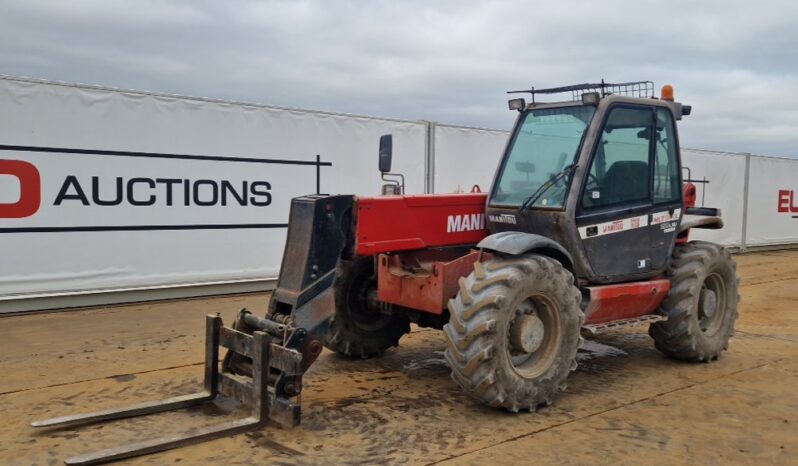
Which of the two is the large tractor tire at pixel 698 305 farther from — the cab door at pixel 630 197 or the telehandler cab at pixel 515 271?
the cab door at pixel 630 197

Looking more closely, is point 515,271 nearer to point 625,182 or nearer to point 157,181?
point 625,182

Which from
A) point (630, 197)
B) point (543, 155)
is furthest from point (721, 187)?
point (543, 155)

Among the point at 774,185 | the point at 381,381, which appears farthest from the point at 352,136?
the point at 774,185

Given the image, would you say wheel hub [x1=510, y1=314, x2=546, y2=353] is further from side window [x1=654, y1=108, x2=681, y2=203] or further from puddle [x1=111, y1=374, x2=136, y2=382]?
puddle [x1=111, y1=374, x2=136, y2=382]

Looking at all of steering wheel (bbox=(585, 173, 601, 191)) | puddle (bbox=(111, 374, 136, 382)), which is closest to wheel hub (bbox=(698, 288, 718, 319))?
steering wheel (bbox=(585, 173, 601, 191))

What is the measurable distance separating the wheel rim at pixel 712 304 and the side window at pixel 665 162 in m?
0.96

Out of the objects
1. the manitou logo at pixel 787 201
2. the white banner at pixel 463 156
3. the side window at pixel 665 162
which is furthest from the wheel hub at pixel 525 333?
the manitou logo at pixel 787 201

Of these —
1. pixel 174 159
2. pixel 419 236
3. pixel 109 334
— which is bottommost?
pixel 109 334

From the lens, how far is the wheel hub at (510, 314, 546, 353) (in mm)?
4930

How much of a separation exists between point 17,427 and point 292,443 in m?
1.84

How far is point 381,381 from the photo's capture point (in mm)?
5742

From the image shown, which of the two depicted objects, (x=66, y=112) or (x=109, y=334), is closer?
(x=109, y=334)

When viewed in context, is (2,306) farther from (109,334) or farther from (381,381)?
(381,381)

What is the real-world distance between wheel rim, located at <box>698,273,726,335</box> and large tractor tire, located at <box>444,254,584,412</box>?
6.82 ft
